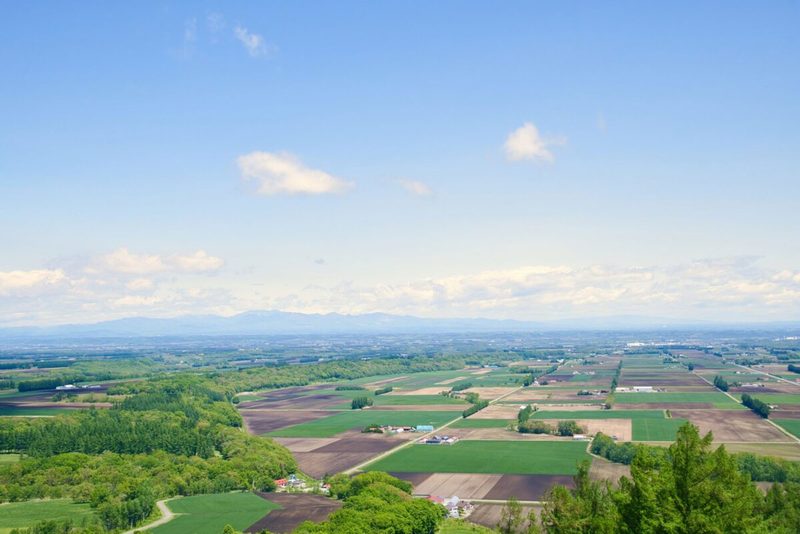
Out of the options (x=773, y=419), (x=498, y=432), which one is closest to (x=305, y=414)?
(x=498, y=432)

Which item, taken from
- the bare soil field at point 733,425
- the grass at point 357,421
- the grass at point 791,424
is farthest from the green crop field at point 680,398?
the grass at point 357,421

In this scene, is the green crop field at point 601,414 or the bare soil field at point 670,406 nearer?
the green crop field at point 601,414

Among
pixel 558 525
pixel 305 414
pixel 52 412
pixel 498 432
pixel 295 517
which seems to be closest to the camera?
pixel 558 525

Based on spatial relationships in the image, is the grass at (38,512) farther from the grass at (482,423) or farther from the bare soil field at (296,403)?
the bare soil field at (296,403)

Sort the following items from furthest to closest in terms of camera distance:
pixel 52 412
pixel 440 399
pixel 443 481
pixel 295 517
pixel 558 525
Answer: pixel 440 399, pixel 52 412, pixel 443 481, pixel 295 517, pixel 558 525

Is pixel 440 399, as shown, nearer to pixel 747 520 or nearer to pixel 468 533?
pixel 468 533

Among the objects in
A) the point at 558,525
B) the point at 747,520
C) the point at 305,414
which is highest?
the point at 747,520
